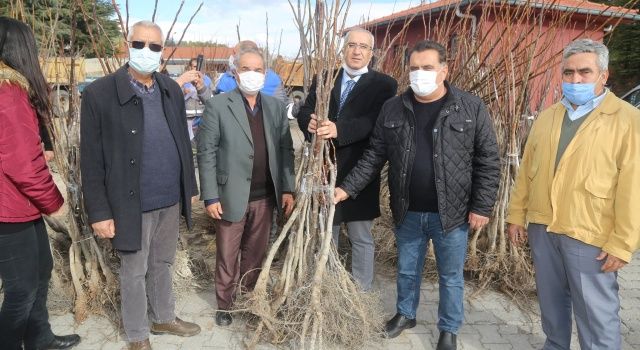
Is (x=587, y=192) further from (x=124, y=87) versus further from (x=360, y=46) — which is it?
(x=124, y=87)

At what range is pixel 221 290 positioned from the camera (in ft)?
10.3

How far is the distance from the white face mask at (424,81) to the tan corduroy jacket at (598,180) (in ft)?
2.09

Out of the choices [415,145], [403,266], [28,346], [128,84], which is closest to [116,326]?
[28,346]

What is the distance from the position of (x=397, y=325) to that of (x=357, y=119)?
136 cm

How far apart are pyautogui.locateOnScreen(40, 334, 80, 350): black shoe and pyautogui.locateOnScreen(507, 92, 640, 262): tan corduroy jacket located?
2807 millimetres

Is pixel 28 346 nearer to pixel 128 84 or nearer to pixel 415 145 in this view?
pixel 128 84

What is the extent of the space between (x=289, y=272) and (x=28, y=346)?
5.09 ft

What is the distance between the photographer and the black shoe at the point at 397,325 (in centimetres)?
300

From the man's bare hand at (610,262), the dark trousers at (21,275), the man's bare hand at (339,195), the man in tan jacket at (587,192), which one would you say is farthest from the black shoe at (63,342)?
the man's bare hand at (610,262)

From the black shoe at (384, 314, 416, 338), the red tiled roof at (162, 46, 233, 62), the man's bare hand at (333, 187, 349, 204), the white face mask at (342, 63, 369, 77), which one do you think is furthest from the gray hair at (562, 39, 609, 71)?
the red tiled roof at (162, 46, 233, 62)

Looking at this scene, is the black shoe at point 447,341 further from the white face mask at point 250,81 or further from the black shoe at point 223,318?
the white face mask at point 250,81

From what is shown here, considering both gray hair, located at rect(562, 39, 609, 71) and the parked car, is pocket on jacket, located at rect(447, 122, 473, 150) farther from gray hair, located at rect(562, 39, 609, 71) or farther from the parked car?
the parked car

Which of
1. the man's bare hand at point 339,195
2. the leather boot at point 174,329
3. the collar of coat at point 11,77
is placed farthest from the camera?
the leather boot at point 174,329

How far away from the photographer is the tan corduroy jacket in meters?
2.07
